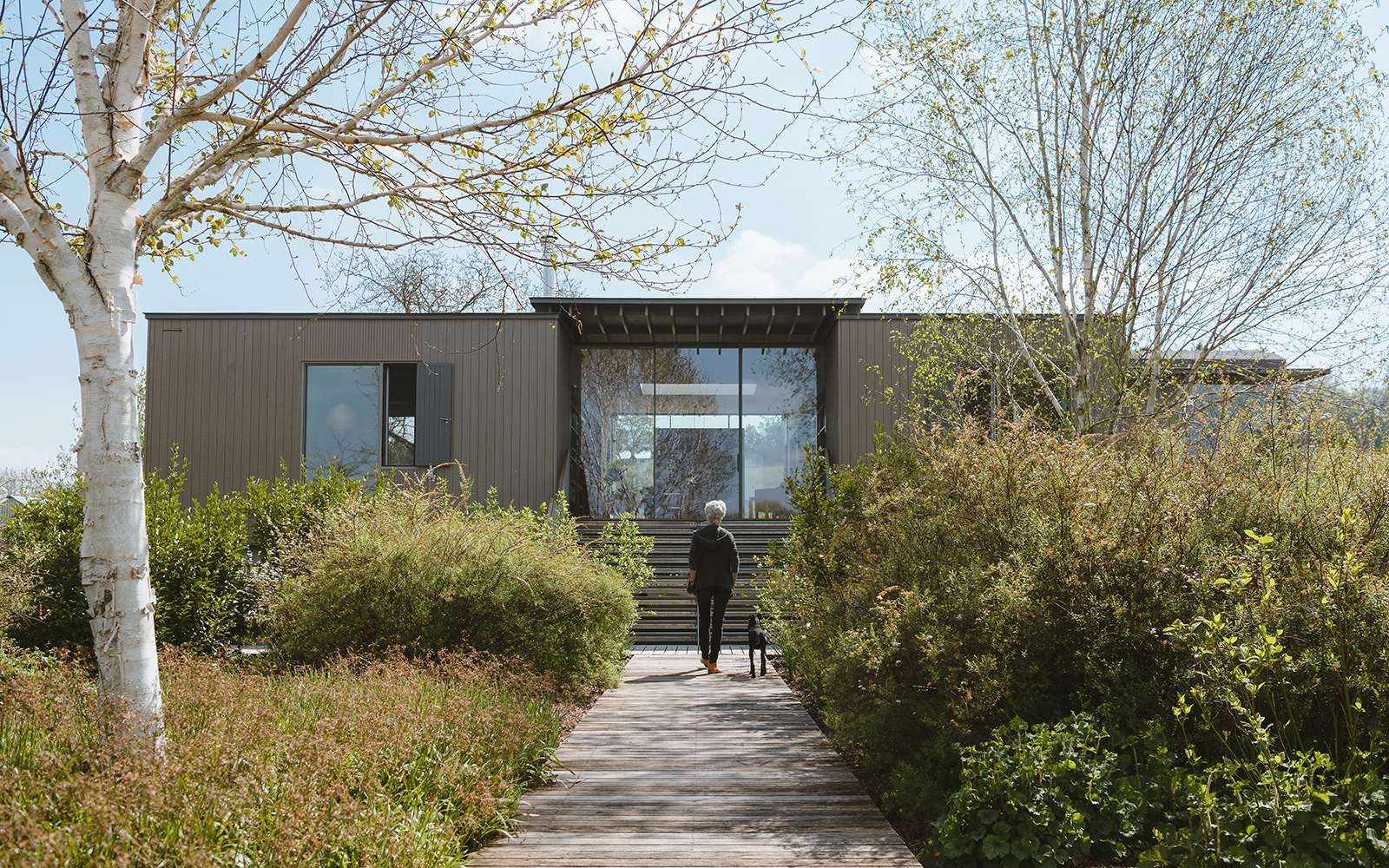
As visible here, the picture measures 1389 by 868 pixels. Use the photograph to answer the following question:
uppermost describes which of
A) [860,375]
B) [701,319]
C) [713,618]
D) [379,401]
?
[701,319]

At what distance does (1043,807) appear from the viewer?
3.66m

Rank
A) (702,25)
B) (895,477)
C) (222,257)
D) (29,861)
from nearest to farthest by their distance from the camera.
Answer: (29,861), (702,25), (222,257), (895,477)

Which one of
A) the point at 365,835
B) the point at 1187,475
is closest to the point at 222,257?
the point at 365,835

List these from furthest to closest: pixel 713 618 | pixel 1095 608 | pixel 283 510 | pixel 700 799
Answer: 1. pixel 283 510
2. pixel 713 618
3. pixel 700 799
4. pixel 1095 608

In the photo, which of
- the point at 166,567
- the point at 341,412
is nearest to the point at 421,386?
the point at 341,412

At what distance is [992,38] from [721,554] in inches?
231

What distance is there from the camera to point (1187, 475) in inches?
196

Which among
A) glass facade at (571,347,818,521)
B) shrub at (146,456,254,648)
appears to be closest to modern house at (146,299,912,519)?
glass facade at (571,347,818,521)

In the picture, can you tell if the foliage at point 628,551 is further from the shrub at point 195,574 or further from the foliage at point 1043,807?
the foliage at point 1043,807

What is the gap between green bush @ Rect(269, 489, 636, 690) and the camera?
7.25 metres

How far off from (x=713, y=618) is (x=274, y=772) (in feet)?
21.0

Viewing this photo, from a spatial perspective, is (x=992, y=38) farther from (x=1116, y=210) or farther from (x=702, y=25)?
(x=702, y=25)

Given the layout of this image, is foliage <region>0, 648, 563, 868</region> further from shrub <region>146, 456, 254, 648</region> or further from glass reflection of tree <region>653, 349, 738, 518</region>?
glass reflection of tree <region>653, 349, 738, 518</region>

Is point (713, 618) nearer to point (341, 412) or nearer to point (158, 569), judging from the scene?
point (158, 569)
